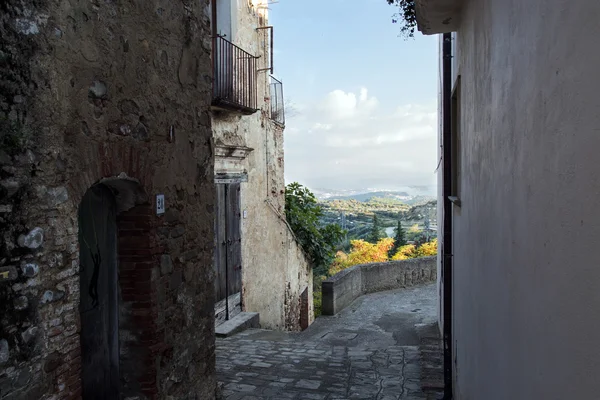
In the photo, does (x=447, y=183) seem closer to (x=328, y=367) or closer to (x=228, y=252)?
(x=328, y=367)

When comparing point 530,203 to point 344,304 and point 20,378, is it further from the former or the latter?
point 344,304

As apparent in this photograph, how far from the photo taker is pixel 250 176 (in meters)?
9.10

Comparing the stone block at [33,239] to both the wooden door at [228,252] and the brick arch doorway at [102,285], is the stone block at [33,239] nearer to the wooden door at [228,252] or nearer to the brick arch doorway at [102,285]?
the brick arch doorway at [102,285]

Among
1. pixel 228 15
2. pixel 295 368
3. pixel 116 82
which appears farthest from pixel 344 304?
pixel 116 82

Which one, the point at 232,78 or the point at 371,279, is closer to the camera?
the point at 232,78

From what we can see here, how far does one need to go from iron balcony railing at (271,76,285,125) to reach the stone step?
389 cm

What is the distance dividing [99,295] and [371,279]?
10.4 m

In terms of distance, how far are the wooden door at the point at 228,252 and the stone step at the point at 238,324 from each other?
119 mm

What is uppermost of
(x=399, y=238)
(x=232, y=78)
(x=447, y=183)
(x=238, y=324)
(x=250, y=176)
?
(x=232, y=78)

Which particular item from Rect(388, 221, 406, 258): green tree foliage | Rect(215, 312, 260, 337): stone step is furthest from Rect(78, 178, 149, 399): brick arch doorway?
Rect(388, 221, 406, 258): green tree foliage

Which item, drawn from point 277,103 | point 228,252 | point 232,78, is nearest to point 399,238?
point 277,103

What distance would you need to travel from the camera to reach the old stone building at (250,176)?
776cm

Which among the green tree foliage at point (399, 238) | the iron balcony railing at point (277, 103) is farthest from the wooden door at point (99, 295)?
the green tree foliage at point (399, 238)

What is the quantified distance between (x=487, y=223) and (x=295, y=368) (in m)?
4.03
